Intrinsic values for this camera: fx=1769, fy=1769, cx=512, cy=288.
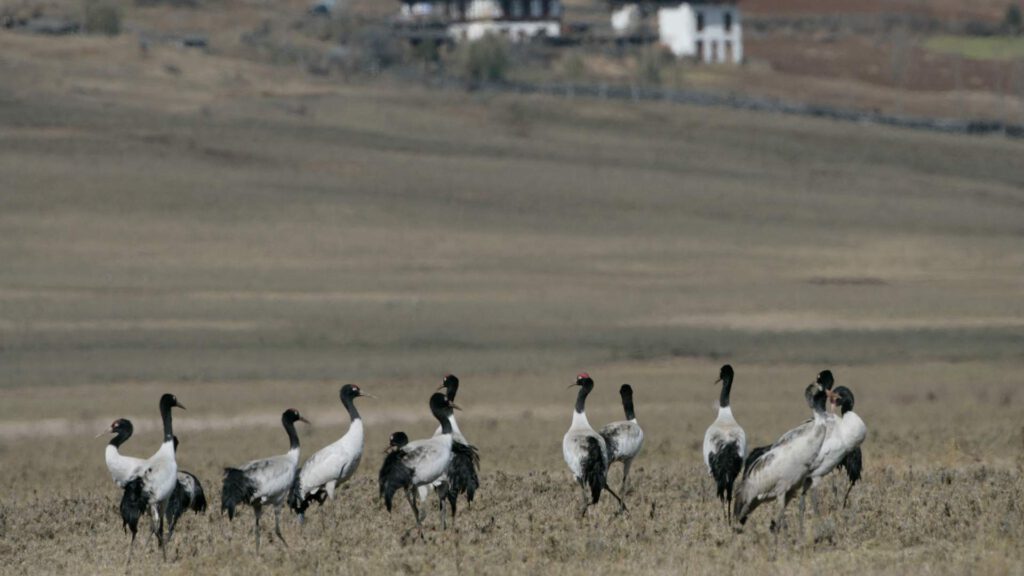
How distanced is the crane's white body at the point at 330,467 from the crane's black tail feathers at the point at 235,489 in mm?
1071

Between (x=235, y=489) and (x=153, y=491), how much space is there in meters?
0.81

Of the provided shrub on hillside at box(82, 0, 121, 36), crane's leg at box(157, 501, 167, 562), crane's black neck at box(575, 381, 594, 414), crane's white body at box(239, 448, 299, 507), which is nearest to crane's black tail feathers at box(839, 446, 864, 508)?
crane's black neck at box(575, 381, 594, 414)

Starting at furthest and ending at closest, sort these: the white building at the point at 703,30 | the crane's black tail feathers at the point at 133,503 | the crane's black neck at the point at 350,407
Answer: the white building at the point at 703,30
the crane's black neck at the point at 350,407
the crane's black tail feathers at the point at 133,503

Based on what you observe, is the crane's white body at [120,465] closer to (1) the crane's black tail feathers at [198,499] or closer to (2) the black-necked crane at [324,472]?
(1) the crane's black tail feathers at [198,499]

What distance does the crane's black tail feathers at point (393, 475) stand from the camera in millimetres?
17609

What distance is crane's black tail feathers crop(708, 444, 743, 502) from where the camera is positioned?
17859 millimetres

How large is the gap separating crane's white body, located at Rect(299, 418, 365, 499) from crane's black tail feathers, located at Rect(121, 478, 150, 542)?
209 cm

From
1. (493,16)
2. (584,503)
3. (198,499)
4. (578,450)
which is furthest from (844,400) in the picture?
(493,16)

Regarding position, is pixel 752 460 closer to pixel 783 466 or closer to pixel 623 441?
pixel 783 466

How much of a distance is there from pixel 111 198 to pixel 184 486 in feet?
128

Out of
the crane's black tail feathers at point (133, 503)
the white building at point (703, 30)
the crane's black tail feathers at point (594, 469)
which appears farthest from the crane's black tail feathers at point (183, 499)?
the white building at point (703, 30)

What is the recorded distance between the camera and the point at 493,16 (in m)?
128

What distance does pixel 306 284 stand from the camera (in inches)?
1750

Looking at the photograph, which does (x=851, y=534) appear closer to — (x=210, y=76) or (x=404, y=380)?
(x=404, y=380)
